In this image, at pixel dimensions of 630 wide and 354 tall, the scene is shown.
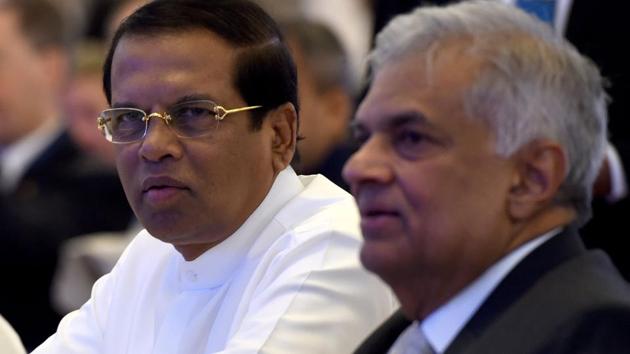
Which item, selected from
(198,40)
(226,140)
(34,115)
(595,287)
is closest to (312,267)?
(226,140)

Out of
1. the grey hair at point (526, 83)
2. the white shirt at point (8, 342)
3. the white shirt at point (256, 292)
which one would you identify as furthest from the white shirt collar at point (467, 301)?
the white shirt at point (8, 342)

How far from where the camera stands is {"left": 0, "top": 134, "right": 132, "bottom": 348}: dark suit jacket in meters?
7.37

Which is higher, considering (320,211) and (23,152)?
(320,211)

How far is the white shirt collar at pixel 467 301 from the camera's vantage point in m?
2.71

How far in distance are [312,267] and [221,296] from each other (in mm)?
296

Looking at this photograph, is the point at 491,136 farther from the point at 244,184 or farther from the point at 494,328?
the point at 244,184

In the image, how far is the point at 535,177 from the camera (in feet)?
8.84

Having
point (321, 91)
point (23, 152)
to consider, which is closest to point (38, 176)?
point (23, 152)

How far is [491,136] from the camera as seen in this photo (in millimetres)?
2686

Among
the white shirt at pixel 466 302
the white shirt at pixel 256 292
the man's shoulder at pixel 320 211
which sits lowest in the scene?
the white shirt at pixel 256 292

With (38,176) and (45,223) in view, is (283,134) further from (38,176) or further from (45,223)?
(38,176)

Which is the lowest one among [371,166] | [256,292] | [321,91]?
[321,91]

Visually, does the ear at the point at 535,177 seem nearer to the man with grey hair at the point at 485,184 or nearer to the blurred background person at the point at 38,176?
the man with grey hair at the point at 485,184

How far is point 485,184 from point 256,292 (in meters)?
0.83
